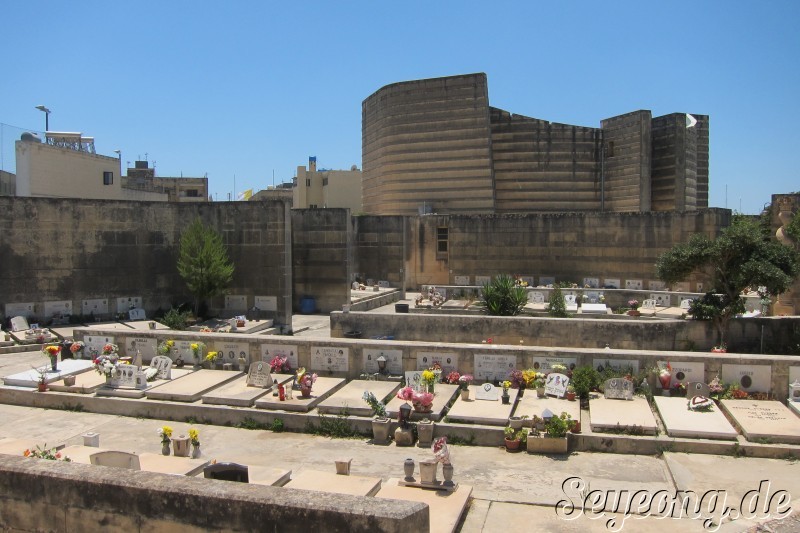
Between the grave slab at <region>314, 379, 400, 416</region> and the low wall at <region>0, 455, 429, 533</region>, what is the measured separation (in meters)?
5.60

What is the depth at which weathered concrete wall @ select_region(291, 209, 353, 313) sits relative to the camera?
1036 inches

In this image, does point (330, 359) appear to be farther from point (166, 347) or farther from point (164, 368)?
point (166, 347)

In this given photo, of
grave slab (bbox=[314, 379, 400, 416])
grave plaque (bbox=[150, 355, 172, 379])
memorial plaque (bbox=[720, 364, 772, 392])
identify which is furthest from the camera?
grave plaque (bbox=[150, 355, 172, 379])

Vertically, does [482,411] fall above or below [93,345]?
below

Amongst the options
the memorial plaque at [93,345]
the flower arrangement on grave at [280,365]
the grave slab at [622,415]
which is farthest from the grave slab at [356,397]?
the memorial plaque at [93,345]

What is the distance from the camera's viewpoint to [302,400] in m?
12.2

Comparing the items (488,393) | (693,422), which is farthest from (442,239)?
(693,422)

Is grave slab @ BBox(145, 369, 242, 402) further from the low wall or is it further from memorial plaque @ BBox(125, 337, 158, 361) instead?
the low wall

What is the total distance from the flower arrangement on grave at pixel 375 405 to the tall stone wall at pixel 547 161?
A: 1183 inches

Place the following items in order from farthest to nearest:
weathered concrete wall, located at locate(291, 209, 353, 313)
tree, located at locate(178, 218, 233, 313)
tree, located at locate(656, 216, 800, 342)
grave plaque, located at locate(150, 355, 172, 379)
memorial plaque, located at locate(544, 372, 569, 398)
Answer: weathered concrete wall, located at locate(291, 209, 353, 313), tree, located at locate(178, 218, 233, 313), tree, located at locate(656, 216, 800, 342), grave plaque, located at locate(150, 355, 172, 379), memorial plaque, located at locate(544, 372, 569, 398)

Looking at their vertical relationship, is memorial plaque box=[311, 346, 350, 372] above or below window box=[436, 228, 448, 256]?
below

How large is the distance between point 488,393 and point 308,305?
15.4 meters

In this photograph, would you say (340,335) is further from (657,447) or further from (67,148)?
(67,148)

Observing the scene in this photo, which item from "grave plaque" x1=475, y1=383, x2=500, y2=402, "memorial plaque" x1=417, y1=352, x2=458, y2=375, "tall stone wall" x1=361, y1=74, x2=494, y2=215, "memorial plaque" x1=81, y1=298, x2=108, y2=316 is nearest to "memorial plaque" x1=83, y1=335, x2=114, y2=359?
"memorial plaque" x1=81, y1=298, x2=108, y2=316
